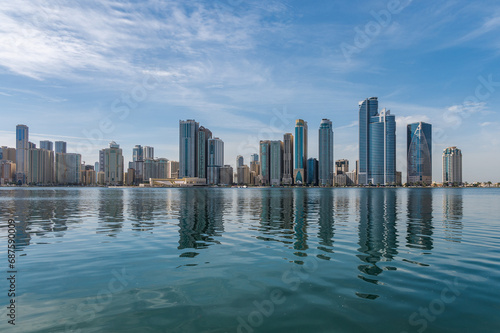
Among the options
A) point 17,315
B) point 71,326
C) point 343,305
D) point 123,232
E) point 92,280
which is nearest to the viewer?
point 71,326

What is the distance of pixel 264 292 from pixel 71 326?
29.9ft

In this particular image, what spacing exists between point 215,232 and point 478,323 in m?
28.8

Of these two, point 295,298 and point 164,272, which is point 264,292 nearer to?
point 295,298

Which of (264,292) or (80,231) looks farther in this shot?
(80,231)

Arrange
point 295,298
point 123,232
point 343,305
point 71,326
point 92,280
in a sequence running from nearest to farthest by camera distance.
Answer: point 71,326 < point 343,305 < point 295,298 < point 92,280 < point 123,232

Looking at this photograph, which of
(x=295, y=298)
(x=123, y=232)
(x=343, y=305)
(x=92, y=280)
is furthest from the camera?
(x=123, y=232)

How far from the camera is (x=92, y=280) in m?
18.2

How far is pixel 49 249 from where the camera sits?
27062 mm

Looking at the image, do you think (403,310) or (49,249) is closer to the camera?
(403,310)

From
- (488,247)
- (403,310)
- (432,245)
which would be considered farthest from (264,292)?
(488,247)

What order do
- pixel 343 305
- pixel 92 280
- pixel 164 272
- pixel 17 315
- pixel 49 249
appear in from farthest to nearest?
pixel 49 249, pixel 164 272, pixel 92 280, pixel 343 305, pixel 17 315

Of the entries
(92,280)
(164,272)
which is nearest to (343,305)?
(164,272)

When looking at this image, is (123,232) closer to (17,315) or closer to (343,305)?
(17,315)

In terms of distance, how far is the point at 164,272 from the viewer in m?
19.9
